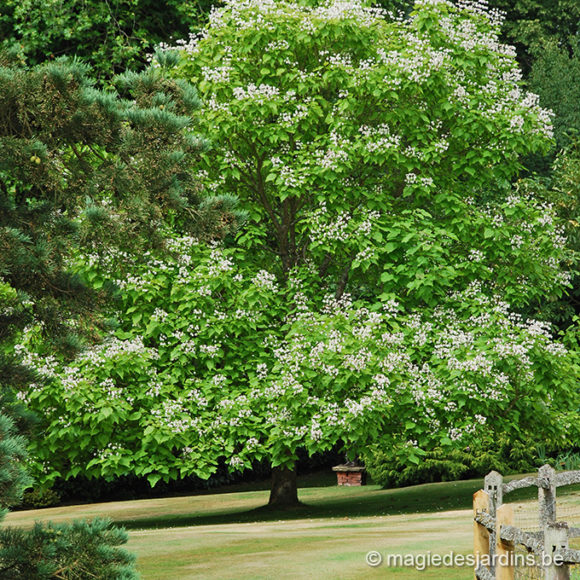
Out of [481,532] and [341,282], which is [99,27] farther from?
[481,532]

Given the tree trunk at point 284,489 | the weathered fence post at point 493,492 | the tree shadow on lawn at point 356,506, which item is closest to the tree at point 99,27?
the tree trunk at point 284,489

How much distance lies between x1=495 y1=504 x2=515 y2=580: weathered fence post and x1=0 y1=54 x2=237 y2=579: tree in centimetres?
324

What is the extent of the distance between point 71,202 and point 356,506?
14884mm

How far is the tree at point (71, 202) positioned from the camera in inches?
295

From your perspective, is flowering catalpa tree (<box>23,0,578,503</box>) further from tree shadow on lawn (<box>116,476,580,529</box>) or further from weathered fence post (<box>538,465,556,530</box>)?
weathered fence post (<box>538,465,556,530</box>)

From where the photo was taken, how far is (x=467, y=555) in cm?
1141

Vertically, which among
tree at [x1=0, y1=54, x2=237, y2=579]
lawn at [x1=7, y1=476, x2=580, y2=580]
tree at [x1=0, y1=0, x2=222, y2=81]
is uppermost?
tree at [x1=0, y1=0, x2=222, y2=81]

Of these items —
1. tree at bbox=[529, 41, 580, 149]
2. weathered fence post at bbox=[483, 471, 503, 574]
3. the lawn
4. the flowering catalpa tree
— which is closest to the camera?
weathered fence post at bbox=[483, 471, 503, 574]

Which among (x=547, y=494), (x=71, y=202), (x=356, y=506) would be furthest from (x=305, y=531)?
(x=71, y=202)

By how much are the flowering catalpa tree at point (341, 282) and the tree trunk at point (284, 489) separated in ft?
9.65

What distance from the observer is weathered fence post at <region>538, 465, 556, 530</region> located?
7668 millimetres

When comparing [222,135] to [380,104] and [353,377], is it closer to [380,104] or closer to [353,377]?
[380,104]

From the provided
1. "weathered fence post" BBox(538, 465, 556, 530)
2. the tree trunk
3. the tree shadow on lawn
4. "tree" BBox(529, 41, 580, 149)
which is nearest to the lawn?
the tree shadow on lawn

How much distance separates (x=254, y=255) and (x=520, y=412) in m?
6.84
